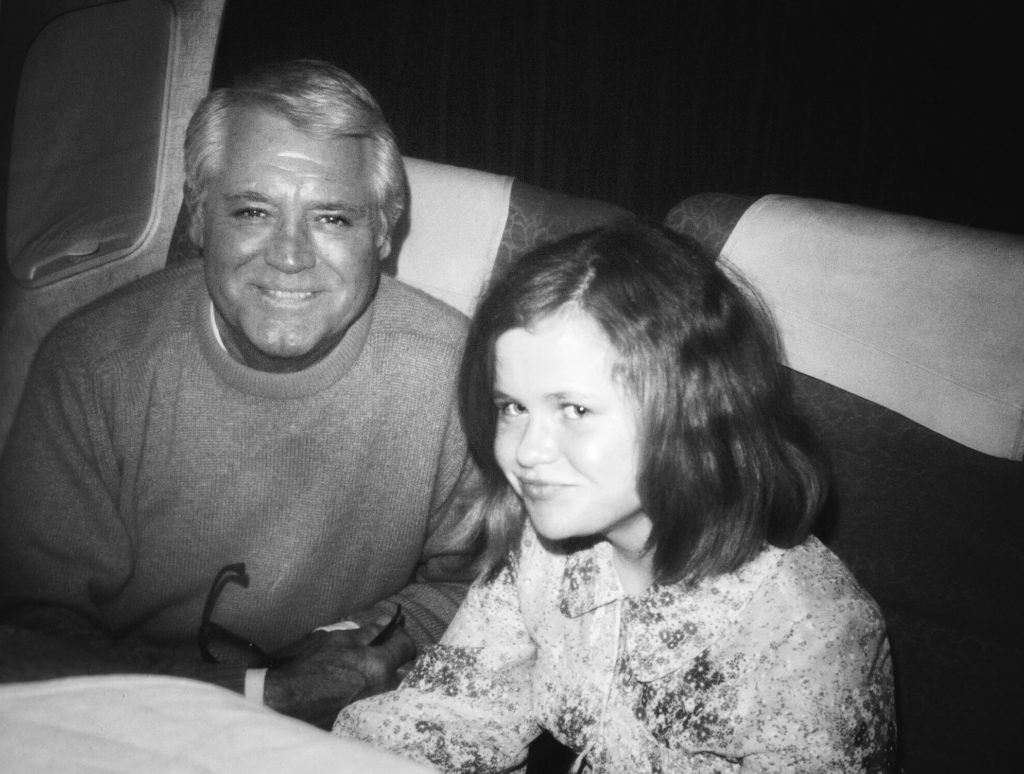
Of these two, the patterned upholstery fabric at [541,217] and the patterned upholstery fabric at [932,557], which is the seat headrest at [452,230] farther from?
the patterned upholstery fabric at [932,557]

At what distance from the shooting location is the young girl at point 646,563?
2.70 feet

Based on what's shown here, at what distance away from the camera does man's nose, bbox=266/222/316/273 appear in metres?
1.19

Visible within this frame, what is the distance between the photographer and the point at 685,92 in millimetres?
1869

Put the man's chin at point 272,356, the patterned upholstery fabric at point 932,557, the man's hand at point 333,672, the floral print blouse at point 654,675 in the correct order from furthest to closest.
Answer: the man's chin at point 272,356, the man's hand at point 333,672, the patterned upholstery fabric at point 932,557, the floral print blouse at point 654,675

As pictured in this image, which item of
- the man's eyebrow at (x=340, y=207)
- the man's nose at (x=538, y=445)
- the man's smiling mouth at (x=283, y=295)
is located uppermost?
the man's eyebrow at (x=340, y=207)

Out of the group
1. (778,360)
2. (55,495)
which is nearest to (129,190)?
(55,495)

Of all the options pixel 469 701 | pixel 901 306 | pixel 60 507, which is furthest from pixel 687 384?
pixel 60 507

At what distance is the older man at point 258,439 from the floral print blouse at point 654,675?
0.28m

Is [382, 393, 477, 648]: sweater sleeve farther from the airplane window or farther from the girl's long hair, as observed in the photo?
the airplane window

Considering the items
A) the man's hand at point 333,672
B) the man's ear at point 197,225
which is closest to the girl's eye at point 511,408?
the man's hand at point 333,672

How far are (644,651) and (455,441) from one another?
570 millimetres

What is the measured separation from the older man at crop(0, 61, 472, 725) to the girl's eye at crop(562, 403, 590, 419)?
1.70ft

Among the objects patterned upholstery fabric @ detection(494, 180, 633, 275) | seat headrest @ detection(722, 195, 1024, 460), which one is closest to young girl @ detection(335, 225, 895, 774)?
seat headrest @ detection(722, 195, 1024, 460)

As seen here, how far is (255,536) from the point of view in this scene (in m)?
1.29
